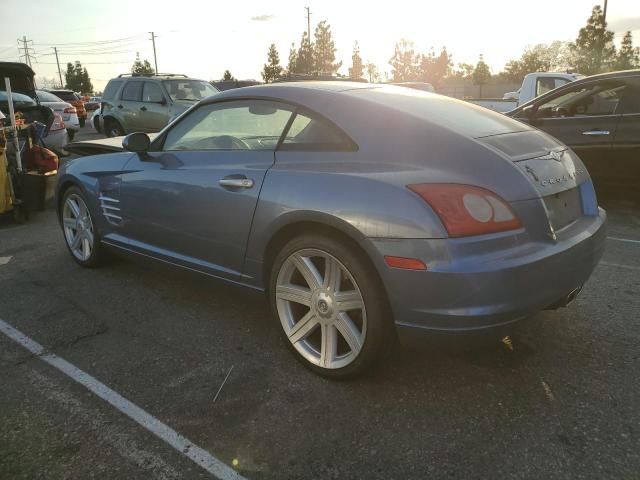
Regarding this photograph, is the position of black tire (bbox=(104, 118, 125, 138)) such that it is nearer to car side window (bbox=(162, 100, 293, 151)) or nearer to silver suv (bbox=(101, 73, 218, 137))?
silver suv (bbox=(101, 73, 218, 137))

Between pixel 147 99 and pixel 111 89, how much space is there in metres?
1.85

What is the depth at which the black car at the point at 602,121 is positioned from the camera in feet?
20.4

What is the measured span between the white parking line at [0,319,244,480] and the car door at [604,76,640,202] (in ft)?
19.5

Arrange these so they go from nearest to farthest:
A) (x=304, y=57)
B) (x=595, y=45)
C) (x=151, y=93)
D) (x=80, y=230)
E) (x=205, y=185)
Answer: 1. (x=205, y=185)
2. (x=80, y=230)
3. (x=151, y=93)
4. (x=595, y=45)
5. (x=304, y=57)

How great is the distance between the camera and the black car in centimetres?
621

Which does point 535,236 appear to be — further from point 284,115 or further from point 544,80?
point 544,80

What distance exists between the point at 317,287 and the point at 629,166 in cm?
515

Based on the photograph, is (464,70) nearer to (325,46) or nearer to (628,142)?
(325,46)

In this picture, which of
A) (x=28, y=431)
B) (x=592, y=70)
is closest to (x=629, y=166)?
(x=28, y=431)

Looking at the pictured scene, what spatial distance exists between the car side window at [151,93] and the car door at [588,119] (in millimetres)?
8978

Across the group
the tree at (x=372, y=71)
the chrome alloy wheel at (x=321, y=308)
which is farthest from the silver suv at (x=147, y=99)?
the tree at (x=372, y=71)

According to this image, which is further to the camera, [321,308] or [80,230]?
[80,230]

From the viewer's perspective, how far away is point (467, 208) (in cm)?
235

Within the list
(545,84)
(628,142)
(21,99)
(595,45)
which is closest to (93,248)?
(628,142)
